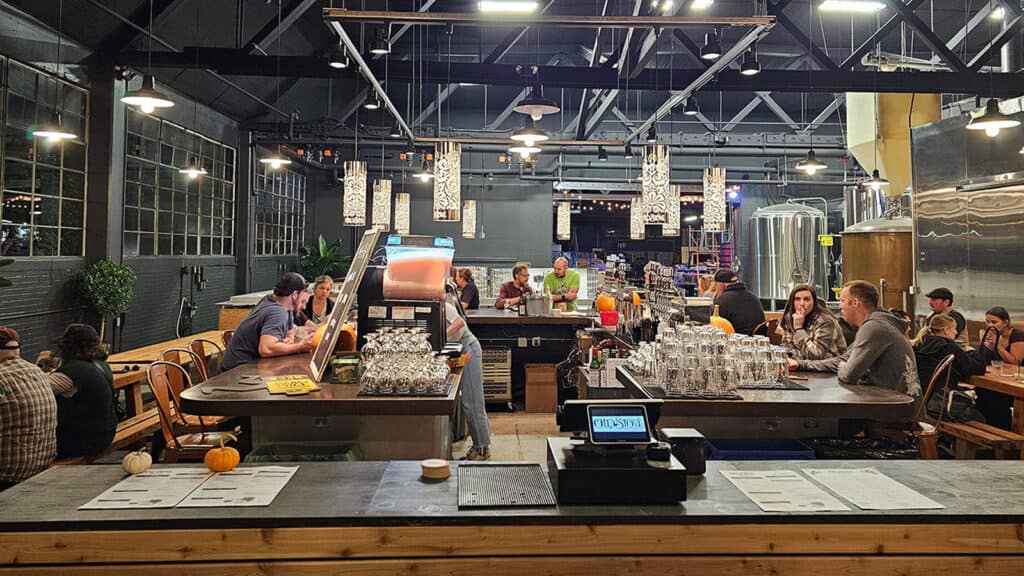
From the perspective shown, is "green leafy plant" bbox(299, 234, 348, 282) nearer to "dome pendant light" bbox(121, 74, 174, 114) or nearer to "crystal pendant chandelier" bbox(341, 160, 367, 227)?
"crystal pendant chandelier" bbox(341, 160, 367, 227)

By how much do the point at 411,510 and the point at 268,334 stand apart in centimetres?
331

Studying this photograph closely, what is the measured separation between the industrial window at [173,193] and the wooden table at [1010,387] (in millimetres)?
9448

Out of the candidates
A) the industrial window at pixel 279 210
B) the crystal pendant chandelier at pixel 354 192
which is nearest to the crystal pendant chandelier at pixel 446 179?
the crystal pendant chandelier at pixel 354 192

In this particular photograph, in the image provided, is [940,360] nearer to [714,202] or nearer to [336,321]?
[714,202]

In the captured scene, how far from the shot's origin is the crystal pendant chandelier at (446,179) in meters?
6.83

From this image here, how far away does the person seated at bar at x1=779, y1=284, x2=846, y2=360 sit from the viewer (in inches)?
196

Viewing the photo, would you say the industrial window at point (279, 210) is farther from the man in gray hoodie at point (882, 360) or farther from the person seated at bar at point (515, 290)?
the man in gray hoodie at point (882, 360)

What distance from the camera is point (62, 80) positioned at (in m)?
7.72

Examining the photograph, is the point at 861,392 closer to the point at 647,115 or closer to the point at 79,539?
the point at 79,539

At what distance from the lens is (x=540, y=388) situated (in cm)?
789

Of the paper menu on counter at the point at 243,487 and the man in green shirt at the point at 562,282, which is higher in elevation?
the man in green shirt at the point at 562,282

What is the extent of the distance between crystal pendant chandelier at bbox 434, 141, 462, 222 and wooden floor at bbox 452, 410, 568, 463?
2250mm

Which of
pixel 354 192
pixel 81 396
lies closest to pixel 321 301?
pixel 354 192

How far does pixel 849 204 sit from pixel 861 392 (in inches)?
386
